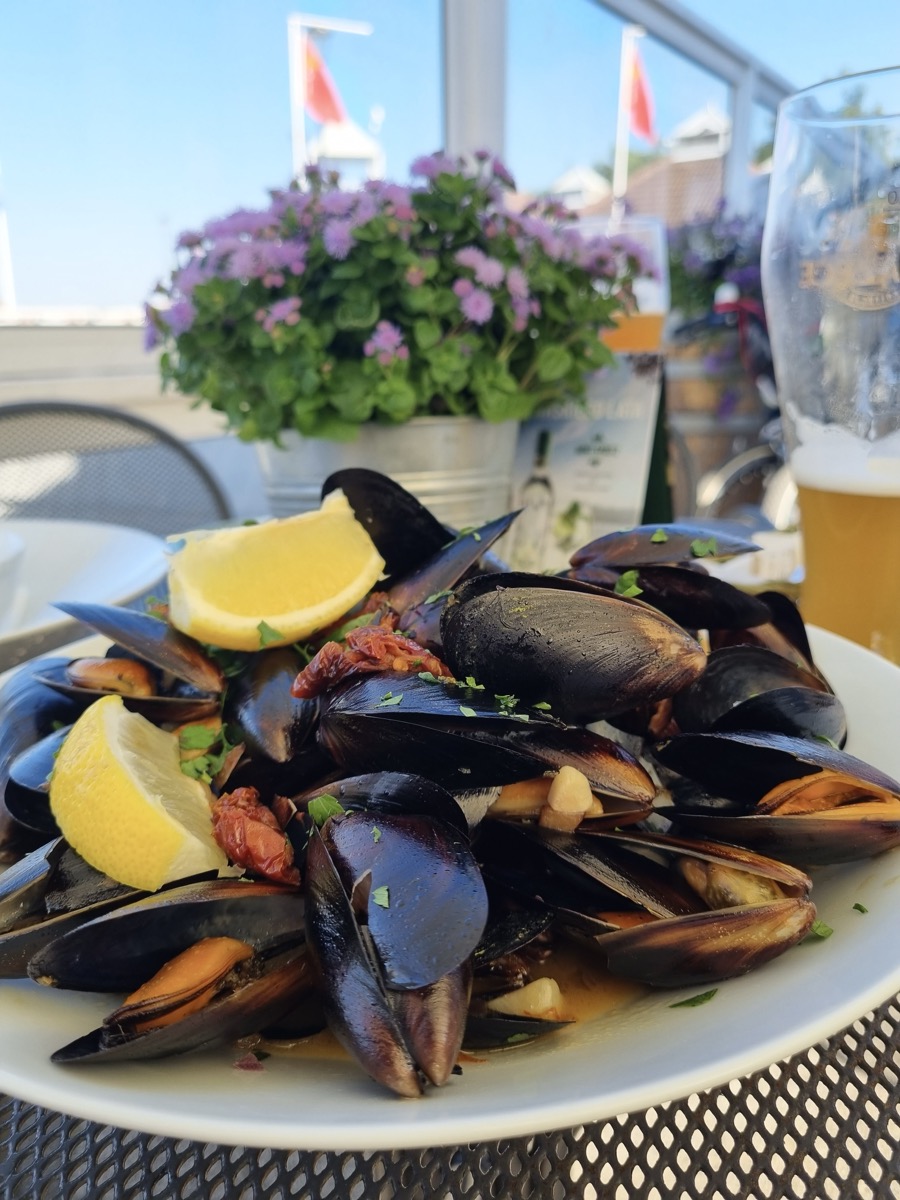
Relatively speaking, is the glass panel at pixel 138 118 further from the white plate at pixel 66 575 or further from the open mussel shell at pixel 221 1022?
the open mussel shell at pixel 221 1022

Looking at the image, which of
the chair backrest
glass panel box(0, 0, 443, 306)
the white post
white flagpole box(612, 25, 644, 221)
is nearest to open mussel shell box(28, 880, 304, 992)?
the chair backrest

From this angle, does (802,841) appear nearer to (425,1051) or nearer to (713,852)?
(713,852)

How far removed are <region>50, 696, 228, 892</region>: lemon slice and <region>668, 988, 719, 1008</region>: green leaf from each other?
0.29m

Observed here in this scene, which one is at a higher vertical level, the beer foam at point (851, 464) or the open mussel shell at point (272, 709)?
the beer foam at point (851, 464)

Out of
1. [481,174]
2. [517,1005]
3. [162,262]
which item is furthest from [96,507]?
[517,1005]

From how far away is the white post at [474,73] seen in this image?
327 centimetres

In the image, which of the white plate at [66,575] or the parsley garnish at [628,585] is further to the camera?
the white plate at [66,575]

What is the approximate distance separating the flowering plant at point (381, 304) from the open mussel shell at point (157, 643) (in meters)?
0.51

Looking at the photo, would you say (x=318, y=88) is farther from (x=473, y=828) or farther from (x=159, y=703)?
(x=473, y=828)

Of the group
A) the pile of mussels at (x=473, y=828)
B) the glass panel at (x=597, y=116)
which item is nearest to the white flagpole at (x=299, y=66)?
the glass panel at (x=597, y=116)

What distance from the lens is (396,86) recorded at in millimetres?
3461

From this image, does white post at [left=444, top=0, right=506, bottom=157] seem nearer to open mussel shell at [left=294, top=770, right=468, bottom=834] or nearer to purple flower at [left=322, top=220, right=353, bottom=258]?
purple flower at [left=322, top=220, right=353, bottom=258]

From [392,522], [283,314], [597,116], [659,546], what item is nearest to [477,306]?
[283,314]

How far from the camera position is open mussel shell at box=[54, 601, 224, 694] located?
680 millimetres
